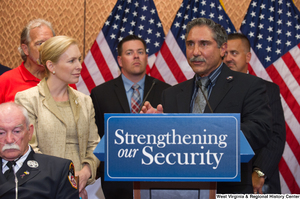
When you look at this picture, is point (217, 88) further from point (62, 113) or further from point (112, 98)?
point (112, 98)

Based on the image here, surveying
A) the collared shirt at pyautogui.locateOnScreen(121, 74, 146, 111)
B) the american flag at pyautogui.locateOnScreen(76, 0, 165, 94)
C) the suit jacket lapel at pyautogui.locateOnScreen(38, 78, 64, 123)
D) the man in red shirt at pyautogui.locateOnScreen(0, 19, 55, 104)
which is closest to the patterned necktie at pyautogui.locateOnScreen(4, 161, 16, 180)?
the suit jacket lapel at pyautogui.locateOnScreen(38, 78, 64, 123)

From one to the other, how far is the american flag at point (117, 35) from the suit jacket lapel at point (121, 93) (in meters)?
0.80

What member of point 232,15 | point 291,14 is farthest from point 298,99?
point 232,15

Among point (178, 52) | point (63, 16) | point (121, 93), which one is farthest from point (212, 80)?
point (63, 16)

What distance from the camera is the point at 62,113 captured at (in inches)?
91.5

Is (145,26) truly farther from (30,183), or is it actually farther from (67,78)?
(30,183)

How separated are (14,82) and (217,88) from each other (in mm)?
1725

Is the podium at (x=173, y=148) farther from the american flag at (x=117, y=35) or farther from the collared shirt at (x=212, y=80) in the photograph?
the american flag at (x=117, y=35)

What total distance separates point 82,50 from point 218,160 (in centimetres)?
348

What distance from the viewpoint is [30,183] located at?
65.2 inches

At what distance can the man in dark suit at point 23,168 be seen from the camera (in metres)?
1.64

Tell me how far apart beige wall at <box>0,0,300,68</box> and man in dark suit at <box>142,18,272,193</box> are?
2.29m

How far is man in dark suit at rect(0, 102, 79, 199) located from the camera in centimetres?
164

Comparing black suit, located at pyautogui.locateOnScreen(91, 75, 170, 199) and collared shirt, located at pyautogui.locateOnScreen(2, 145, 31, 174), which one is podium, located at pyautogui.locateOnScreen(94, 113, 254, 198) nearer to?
collared shirt, located at pyautogui.locateOnScreen(2, 145, 31, 174)
